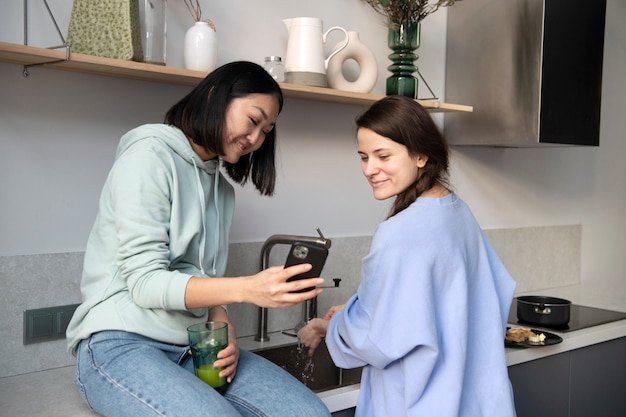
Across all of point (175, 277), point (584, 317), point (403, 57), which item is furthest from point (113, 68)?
point (584, 317)

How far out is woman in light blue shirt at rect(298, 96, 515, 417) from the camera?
145 centimetres

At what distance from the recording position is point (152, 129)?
4.97 feet

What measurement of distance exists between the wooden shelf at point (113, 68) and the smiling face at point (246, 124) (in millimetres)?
210

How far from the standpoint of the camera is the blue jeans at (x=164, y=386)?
129cm

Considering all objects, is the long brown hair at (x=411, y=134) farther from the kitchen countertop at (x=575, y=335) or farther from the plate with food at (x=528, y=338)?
the plate with food at (x=528, y=338)

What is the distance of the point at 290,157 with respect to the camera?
2.20 m

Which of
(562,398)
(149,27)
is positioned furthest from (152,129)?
(562,398)

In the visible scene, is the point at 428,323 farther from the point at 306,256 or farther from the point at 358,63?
the point at 358,63

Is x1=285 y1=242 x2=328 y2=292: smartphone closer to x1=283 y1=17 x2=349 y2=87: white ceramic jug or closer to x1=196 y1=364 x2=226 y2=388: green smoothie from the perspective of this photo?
x1=196 y1=364 x2=226 y2=388: green smoothie

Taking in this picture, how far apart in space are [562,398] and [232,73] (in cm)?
147

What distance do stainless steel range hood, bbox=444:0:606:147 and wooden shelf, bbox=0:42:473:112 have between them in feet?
2.16

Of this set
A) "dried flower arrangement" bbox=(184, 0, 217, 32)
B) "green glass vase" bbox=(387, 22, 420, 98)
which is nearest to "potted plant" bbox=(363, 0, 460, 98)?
"green glass vase" bbox=(387, 22, 420, 98)

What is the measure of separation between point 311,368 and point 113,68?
1.00 meters

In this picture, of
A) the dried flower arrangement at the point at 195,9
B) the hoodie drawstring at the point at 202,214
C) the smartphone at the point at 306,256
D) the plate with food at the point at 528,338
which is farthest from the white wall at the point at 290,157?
the smartphone at the point at 306,256
